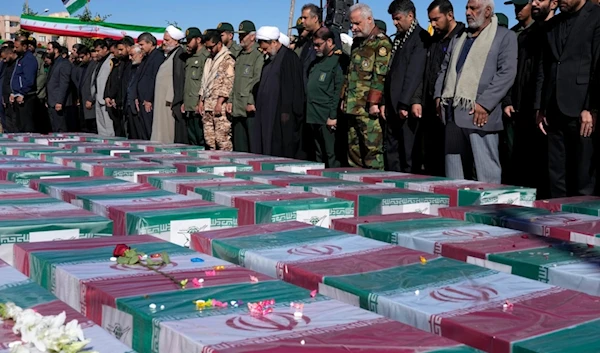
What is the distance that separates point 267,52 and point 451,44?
3.09 m

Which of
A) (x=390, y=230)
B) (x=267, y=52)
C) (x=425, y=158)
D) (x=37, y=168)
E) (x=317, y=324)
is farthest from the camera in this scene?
(x=267, y=52)

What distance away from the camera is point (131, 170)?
18.9 feet

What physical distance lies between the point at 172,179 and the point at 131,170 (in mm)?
691

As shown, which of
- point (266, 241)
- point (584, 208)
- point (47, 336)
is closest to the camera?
point (47, 336)

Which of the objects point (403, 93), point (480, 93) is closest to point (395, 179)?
point (480, 93)

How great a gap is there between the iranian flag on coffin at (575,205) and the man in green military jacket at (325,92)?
14.3ft

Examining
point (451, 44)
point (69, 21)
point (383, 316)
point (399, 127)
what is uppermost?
point (69, 21)

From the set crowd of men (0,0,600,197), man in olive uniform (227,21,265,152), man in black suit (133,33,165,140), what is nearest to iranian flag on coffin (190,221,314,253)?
crowd of men (0,0,600,197)

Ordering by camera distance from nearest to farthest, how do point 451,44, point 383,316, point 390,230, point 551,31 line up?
point 383,316 < point 390,230 < point 551,31 < point 451,44

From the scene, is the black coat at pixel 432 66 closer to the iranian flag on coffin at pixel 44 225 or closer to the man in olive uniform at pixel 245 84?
the man in olive uniform at pixel 245 84

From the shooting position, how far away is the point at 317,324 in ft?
6.88

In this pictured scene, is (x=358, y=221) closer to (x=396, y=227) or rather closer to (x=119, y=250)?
(x=396, y=227)

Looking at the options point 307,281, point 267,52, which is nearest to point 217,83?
point 267,52

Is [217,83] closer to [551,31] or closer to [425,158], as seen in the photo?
[425,158]
